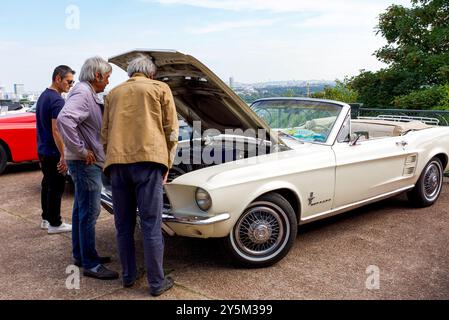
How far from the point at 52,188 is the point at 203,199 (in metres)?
2.09

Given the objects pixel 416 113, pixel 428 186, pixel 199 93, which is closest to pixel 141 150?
pixel 199 93

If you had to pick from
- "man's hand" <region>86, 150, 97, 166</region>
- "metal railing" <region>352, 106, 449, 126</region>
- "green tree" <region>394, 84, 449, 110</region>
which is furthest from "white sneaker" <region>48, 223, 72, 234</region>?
"green tree" <region>394, 84, 449, 110</region>

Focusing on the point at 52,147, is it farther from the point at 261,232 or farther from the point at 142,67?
the point at 261,232

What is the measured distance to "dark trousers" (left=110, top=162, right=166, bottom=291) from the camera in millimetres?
3166

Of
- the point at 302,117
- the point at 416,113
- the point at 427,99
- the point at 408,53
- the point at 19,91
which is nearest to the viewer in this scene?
the point at 302,117

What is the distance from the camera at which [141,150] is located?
309 centimetres

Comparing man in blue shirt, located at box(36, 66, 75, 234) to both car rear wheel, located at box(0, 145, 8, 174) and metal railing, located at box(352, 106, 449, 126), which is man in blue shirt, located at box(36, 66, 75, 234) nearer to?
car rear wheel, located at box(0, 145, 8, 174)

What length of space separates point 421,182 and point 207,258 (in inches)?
122

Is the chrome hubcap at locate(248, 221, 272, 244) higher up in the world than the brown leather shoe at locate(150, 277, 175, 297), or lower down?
higher up

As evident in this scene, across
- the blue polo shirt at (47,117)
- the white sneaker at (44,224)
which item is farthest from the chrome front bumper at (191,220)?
the white sneaker at (44,224)

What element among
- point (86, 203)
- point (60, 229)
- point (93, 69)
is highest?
point (93, 69)

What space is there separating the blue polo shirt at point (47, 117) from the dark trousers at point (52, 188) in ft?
0.29

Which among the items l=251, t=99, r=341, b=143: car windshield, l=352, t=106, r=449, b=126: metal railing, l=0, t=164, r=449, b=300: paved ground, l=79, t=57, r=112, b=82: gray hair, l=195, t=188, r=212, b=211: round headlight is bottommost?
l=0, t=164, r=449, b=300: paved ground

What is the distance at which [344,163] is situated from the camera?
14.3 ft
